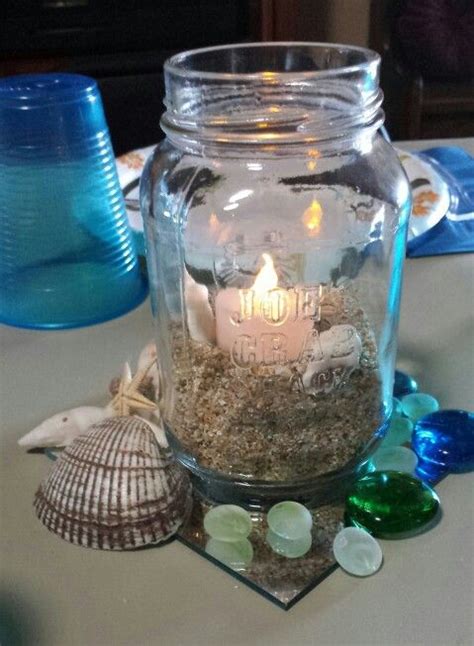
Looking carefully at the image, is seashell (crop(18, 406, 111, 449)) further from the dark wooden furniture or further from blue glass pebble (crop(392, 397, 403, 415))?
the dark wooden furniture

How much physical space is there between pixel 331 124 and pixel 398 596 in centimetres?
23

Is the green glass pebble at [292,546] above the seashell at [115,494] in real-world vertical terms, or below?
below

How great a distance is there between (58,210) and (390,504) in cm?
36

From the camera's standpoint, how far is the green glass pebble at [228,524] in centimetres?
37

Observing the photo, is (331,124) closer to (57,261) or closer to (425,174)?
(57,261)

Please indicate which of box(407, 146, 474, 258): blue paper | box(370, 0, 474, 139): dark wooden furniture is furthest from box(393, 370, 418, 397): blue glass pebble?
box(370, 0, 474, 139): dark wooden furniture

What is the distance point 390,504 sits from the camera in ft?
1.25

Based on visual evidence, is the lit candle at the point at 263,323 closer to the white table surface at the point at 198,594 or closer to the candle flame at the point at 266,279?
the candle flame at the point at 266,279

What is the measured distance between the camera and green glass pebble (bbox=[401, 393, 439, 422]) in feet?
1.53

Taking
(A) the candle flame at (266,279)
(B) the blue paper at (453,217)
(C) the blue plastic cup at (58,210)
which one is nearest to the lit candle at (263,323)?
(A) the candle flame at (266,279)

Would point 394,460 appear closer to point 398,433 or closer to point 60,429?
point 398,433

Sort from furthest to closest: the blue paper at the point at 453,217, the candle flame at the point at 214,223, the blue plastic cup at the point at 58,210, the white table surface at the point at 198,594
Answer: the blue paper at the point at 453,217 < the blue plastic cup at the point at 58,210 < the candle flame at the point at 214,223 < the white table surface at the point at 198,594

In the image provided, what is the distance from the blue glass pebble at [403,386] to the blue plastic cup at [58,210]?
0.26m

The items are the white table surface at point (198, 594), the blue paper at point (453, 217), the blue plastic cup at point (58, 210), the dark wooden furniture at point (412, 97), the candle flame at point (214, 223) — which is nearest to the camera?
the white table surface at point (198, 594)
